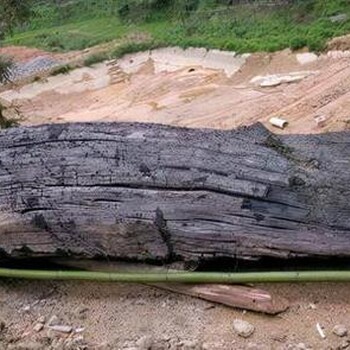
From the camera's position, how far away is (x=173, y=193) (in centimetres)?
441

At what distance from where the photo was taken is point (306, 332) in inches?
155

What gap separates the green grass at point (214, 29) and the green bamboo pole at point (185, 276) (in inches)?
607

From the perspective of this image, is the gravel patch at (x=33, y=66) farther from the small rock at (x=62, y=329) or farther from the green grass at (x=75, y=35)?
the small rock at (x=62, y=329)

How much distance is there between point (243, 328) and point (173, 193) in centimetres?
96

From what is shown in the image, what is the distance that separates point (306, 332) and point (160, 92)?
17.3 meters

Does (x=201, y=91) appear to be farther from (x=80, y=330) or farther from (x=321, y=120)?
(x=80, y=330)

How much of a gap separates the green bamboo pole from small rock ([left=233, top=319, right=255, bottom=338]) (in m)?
0.27

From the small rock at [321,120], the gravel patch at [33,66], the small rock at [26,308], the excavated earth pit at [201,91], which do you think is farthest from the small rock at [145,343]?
the gravel patch at [33,66]

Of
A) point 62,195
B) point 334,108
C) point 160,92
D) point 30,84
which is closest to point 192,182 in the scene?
point 62,195

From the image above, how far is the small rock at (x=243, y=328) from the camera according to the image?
401 cm

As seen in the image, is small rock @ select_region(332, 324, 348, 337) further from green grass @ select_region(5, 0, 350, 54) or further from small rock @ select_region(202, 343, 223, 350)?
green grass @ select_region(5, 0, 350, 54)

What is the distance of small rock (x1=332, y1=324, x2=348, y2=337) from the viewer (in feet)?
12.6

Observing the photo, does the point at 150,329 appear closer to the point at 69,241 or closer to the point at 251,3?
the point at 69,241

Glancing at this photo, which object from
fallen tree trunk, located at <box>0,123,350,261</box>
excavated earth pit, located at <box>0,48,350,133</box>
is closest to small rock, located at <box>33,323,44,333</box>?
fallen tree trunk, located at <box>0,123,350,261</box>
